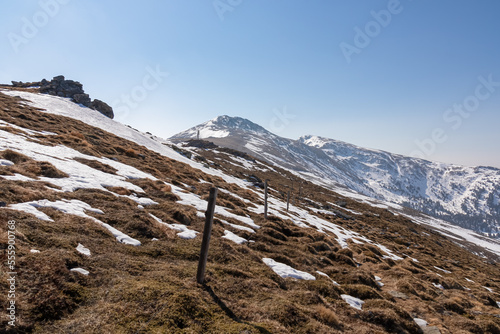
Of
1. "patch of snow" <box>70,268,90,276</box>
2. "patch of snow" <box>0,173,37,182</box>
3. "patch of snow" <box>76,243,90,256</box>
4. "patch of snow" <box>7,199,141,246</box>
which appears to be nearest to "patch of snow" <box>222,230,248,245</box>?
"patch of snow" <box>7,199,141,246</box>

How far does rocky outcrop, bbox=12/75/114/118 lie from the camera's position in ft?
211

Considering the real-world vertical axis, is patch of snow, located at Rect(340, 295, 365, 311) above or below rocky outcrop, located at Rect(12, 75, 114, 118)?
below

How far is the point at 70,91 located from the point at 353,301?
286 feet

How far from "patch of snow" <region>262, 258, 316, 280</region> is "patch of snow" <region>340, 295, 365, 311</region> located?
5.76ft

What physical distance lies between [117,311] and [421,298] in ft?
56.8

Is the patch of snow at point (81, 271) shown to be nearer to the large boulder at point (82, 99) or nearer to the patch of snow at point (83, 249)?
the patch of snow at point (83, 249)

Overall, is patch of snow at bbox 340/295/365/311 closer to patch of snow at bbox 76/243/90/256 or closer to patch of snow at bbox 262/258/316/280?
patch of snow at bbox 262/258/316/280

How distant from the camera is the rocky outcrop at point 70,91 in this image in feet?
211

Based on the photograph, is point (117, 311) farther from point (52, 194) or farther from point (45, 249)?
point (52, 194)

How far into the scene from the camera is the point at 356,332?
7.86m

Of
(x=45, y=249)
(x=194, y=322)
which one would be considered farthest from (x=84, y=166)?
(x=194, y=322)

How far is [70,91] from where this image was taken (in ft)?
228

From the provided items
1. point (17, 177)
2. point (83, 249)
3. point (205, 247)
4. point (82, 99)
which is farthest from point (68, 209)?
point (82, 99)

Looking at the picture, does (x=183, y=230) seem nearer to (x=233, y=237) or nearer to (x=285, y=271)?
(x=233, y=237)
